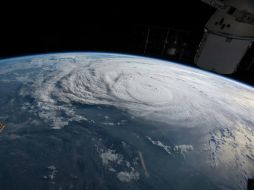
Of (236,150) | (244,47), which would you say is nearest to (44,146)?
(244,47)

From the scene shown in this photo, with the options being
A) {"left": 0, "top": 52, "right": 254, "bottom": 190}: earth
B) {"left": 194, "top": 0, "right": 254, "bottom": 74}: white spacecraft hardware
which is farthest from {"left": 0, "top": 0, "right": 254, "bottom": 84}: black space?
{"left": 194, "top": 0, "right": 254, "bottom": 74}: white spacecraft hardware

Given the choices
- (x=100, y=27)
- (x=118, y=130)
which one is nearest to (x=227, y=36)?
(x=118, y=130)

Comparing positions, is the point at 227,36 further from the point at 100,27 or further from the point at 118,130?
the point at 100,27

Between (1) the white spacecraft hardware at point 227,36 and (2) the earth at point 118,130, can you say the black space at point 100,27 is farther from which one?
(1) the white spacecraft hardware at point 227,36

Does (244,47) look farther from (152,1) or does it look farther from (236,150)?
(152,1)

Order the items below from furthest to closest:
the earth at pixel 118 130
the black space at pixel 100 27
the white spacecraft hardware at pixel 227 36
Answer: the black space at pixel 100 27 < the earth at pixel 118 130 < the white spacecraft hardware at pixel 227 36

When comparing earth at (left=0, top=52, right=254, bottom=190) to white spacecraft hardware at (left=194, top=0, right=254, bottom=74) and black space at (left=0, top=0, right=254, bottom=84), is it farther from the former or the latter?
white spacecraft hardware at (left=194, top=0, right=254, bottom=74)

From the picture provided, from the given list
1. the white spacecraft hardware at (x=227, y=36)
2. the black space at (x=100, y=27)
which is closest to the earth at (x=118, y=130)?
the black space at (x=100, y=27)
